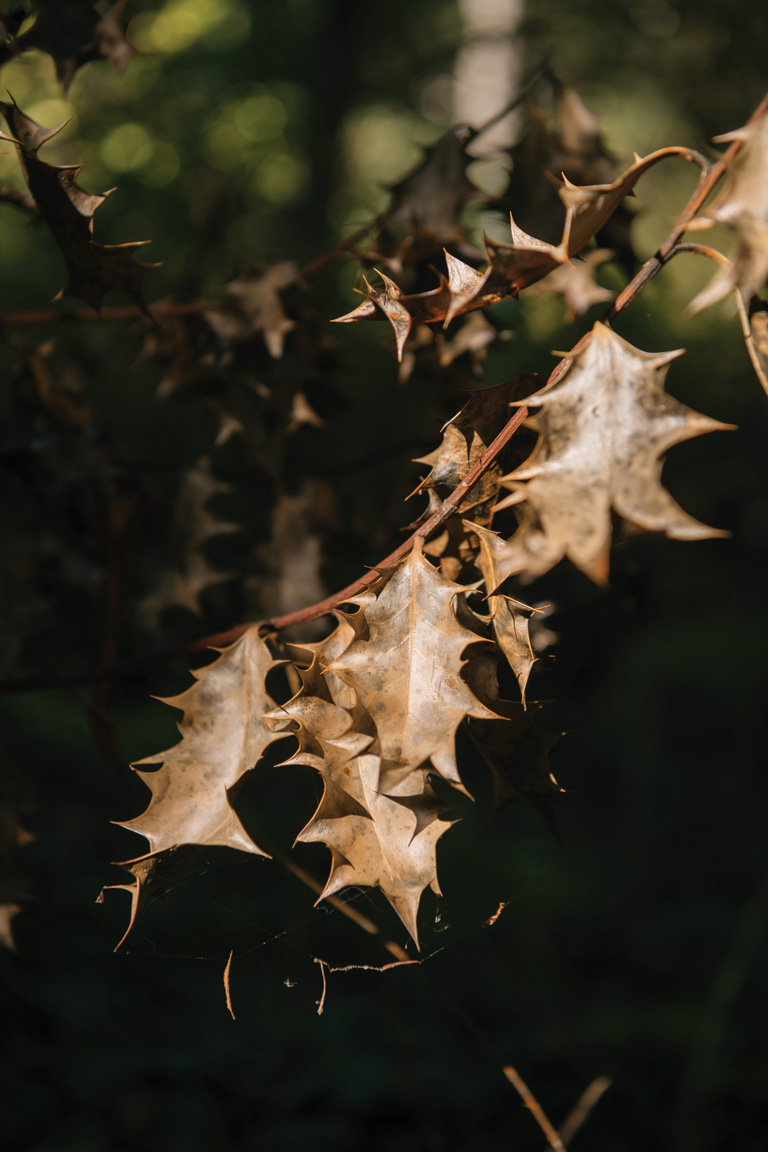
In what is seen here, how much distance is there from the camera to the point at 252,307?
66 cm

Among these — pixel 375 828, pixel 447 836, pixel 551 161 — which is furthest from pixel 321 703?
pixel 447 836

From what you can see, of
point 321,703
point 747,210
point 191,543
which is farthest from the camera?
point 191,543

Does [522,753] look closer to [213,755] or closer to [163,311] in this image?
[213,755]

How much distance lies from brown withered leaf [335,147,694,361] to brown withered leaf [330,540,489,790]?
0.39 feet

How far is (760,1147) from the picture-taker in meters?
1.31

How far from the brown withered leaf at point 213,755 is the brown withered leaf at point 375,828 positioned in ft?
0.16

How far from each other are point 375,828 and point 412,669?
0.29 feet

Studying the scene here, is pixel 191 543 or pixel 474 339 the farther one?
pixel 191 543

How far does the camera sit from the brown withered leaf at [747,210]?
0.29 m

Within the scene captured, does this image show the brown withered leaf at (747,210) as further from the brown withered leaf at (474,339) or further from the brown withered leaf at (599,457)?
the brown withered leaf at (474,339)

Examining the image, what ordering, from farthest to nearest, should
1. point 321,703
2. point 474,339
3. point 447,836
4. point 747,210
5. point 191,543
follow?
point 447,836, point 191,543, point 474,339, point 321,703, point 747,210

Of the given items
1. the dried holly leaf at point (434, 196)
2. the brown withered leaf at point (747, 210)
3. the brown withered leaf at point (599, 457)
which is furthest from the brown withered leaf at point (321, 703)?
the dried holly leaf at point (434, 196)

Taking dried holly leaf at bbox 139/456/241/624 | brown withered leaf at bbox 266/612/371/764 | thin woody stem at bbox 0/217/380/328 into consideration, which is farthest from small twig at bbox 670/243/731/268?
dried holly leaf at bbox 139/456/241/624

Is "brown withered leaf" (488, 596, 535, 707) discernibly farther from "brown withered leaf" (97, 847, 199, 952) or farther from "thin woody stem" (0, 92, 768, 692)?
"brown withered leaf" (97, 847, 199, 952)
